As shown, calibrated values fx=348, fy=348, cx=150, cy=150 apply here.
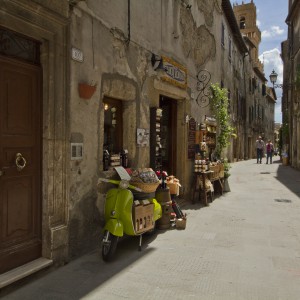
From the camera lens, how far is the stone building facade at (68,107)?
3.66 meters

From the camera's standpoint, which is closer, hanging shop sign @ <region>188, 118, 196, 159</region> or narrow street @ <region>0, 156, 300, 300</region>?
narrow street @ <region>0, 156, 300, 300</region>

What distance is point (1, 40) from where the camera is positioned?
139 inches

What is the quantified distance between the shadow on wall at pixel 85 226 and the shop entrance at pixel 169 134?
12.3ft

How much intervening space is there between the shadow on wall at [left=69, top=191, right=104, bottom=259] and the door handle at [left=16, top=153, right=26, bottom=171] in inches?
36.1

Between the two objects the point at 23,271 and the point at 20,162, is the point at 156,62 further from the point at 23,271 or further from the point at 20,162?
the point at 23,271

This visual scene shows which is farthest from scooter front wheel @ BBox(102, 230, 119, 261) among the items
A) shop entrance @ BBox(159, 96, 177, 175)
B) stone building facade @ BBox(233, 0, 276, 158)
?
stone building facade @ BBox(233, 0, 276, 158)

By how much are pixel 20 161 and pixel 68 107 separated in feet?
2.88

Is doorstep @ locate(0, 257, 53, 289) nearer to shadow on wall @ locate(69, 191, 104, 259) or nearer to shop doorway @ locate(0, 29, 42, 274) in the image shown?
shop doorway @ locate(0, 29, 42, 274)

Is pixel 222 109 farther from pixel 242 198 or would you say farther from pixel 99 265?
pixel 99 265

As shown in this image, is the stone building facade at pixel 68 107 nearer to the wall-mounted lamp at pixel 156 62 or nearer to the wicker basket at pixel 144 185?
the wall-mounted lamp at pixel 156 62

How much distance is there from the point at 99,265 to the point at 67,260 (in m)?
0.40

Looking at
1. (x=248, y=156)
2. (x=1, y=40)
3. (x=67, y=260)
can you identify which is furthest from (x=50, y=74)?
(x=248, y=156)

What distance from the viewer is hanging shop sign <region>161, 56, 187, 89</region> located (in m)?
7.13


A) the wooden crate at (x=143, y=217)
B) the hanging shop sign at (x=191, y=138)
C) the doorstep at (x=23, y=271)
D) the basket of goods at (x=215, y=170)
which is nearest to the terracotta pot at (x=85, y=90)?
the wooden crate at (x=143, y=217)
